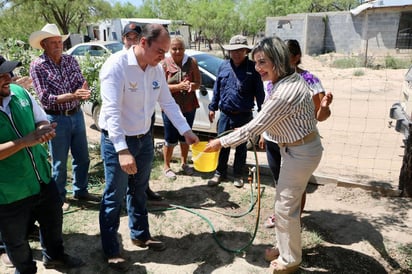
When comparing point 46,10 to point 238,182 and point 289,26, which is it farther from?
point 238,182

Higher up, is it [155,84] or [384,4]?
[384,4]

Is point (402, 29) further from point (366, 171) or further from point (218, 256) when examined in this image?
point (218, 256)

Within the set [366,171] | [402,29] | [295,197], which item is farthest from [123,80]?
[402,29]

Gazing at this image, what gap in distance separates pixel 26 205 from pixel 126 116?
921mm

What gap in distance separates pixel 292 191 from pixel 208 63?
4.31 m

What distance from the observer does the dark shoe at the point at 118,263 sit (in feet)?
9.40

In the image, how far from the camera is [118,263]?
286cm

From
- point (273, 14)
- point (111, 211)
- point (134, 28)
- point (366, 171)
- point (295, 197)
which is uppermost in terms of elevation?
point (273, 14)

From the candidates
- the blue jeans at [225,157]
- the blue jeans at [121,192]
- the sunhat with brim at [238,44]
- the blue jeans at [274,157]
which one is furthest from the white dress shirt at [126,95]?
the blue jeans at [225,157]

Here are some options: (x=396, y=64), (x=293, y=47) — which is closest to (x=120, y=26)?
(x=396, y=64)

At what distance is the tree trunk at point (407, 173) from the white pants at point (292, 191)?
1.89m

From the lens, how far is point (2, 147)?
7.00ft

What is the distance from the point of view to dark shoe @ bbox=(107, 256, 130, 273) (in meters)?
2.87

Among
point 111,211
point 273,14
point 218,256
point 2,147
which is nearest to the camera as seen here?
point 2,147
